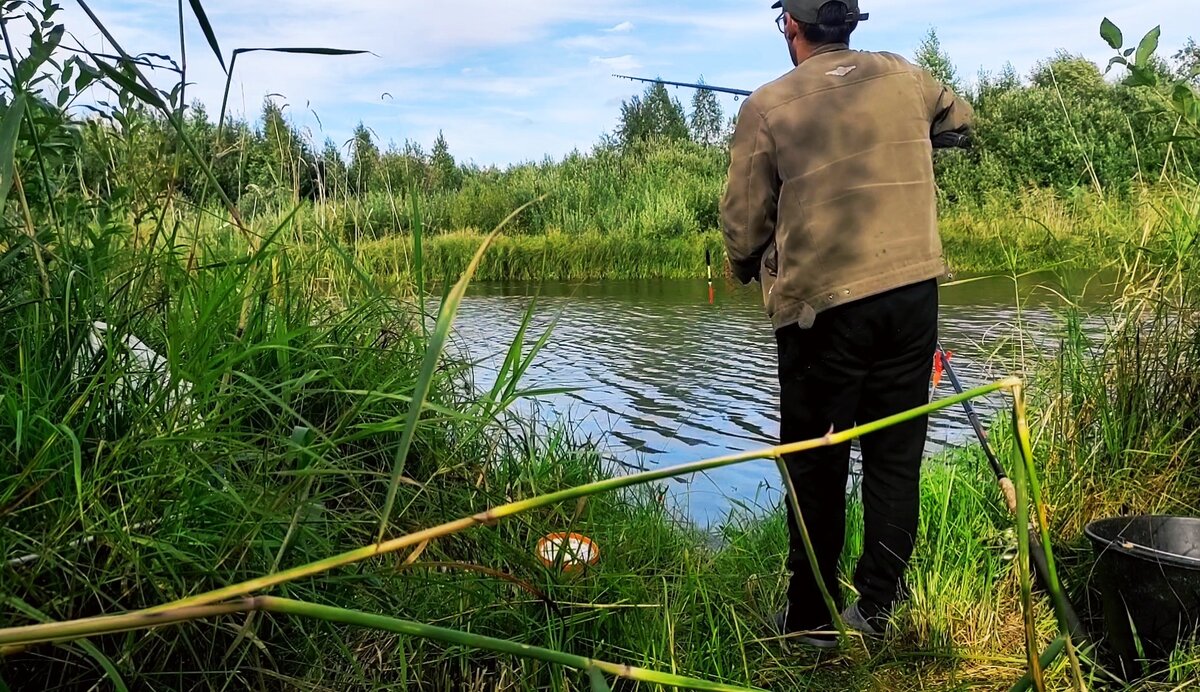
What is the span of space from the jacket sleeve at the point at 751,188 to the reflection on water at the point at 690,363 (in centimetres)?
62

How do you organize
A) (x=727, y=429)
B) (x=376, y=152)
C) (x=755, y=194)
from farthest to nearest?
(x=727, y=429) → (x=376, y=152) → (x=755, y=194)

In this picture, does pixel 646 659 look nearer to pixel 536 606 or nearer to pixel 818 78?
pixel 536 606

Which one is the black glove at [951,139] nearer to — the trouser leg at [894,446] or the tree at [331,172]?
the trouser leg at [894,446]

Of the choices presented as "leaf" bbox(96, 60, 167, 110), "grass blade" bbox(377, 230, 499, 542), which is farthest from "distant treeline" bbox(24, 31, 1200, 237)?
"grass blade" bbox(377, 230, 499, 542)

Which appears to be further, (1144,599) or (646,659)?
(1144,599)

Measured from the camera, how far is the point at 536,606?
7.22 ft

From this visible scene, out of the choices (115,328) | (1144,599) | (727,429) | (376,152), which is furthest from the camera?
(727,429)

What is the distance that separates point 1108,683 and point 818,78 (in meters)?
1.81

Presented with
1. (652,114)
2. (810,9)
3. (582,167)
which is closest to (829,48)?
(810,9)

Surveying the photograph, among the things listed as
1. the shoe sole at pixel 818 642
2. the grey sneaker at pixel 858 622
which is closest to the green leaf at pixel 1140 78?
the grey sneaker at pixel 858 622

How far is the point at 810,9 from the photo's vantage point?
8.57ft

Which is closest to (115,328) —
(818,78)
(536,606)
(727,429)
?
(536,606)

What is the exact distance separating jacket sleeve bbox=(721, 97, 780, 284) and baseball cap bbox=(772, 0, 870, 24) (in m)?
0.28

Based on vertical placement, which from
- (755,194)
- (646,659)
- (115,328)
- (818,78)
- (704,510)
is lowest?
(704,510)
